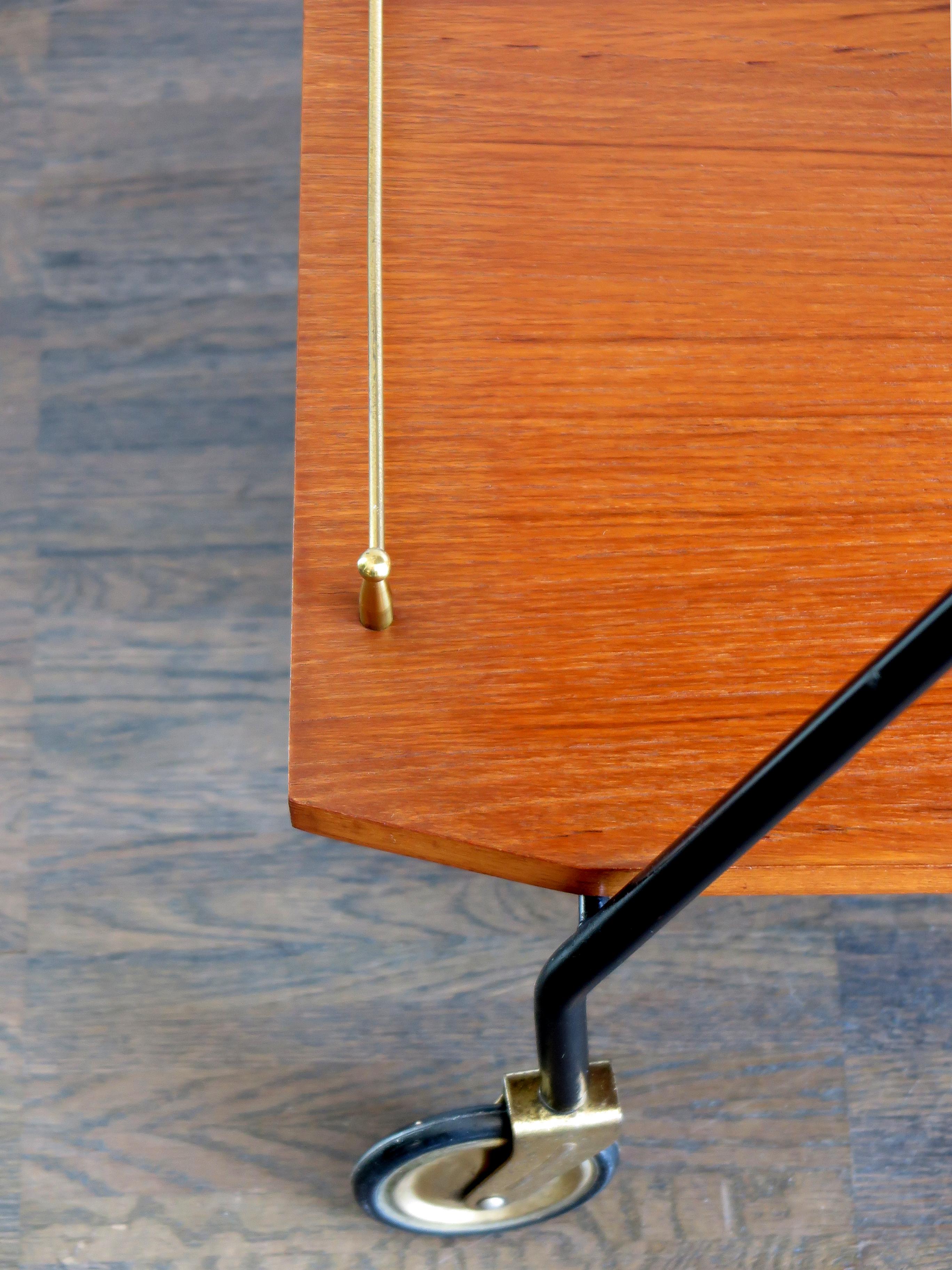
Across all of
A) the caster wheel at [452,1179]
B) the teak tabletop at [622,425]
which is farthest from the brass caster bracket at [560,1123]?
the teak tabletop at [622,425]

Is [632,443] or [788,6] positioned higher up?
[788,6]

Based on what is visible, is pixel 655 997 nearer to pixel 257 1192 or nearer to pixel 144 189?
pixel 257 1192

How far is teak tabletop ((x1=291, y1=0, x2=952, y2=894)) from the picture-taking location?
0.43 meters

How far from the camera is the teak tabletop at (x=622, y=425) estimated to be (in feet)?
1.40

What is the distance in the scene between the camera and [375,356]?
1.50 feet

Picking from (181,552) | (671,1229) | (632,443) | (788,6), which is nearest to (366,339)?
(632,443)

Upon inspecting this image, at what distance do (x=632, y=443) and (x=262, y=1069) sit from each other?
58 cm

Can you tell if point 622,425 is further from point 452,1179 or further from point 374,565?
point 452,1179

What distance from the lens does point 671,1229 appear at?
815 mm

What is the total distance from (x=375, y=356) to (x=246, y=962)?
57 centimetres

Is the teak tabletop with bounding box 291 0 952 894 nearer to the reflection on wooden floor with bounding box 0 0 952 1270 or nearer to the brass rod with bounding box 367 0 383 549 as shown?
the brass rod with bounding box 367 0 383 549

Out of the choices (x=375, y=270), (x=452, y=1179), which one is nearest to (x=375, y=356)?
(x=375, y=270)

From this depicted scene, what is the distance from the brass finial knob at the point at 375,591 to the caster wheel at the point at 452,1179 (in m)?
0.34

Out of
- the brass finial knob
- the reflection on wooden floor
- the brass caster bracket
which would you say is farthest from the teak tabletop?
the reflection on wooden floor
